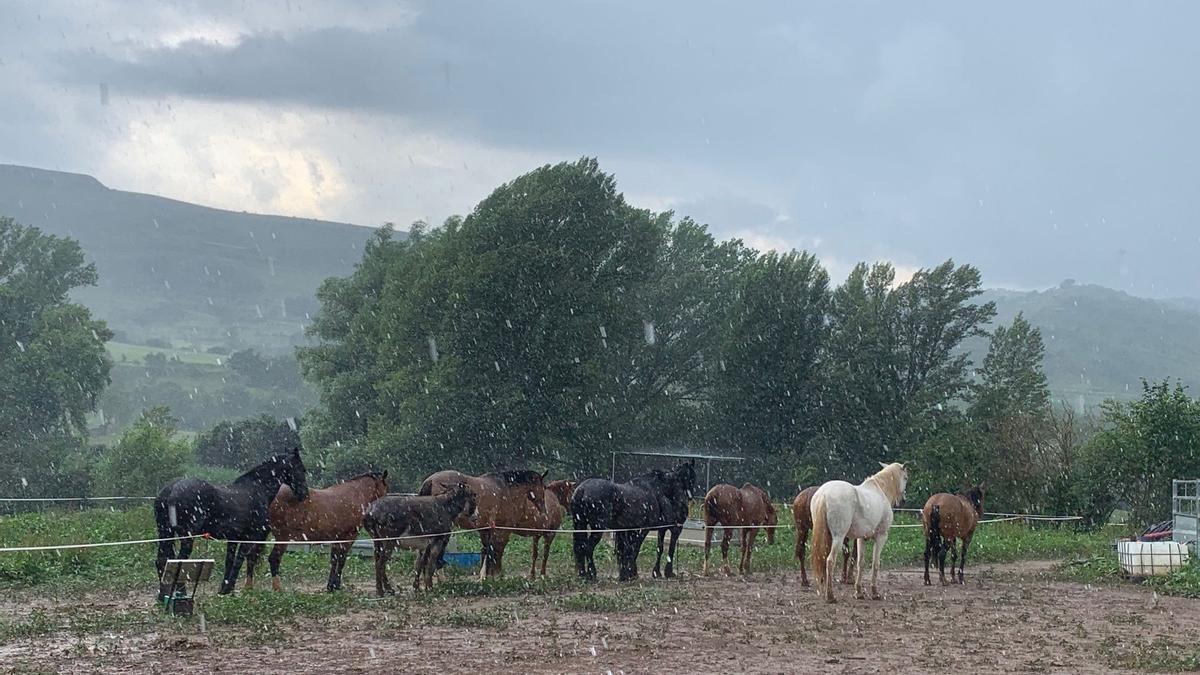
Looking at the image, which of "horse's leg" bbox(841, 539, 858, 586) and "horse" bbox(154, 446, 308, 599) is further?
"horse's leg" bbox(841, 539, 858, 586)

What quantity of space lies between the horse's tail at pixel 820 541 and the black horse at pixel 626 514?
3.00 m

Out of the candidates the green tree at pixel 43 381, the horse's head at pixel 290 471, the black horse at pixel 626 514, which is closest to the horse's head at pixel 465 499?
the black horse at pixel 626 514

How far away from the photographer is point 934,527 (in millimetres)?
18734

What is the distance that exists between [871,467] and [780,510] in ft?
53.7

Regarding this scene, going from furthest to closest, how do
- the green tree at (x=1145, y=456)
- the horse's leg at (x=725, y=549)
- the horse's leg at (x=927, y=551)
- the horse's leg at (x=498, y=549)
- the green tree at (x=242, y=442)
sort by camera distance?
the green tree at (x=242, y=442), the green tree at (x=1145, y=456), the horse's leg at (x=725, y=549), the horse's leg at (x=927, y=551), the horse's leg at (x=498, y=549)

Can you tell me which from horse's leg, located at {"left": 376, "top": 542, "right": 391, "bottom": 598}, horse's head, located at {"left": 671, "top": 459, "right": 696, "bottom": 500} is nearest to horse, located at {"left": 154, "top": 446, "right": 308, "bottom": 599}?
horse's leg, located at {"left": 376, "top": 542, "right": 391, "bottom": 598}

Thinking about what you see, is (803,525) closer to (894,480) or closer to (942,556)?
(894,480)

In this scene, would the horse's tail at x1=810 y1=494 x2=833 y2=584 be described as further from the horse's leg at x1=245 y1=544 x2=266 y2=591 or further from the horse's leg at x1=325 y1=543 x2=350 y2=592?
the horse's leg at x1=245 y1=544 x2=266 y2=591

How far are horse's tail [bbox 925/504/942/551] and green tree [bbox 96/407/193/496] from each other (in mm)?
41328

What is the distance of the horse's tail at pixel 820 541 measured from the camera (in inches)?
609

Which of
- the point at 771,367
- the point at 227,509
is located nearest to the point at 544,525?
the point at 227,509

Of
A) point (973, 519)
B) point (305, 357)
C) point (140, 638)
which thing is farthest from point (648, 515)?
point (305, 357)

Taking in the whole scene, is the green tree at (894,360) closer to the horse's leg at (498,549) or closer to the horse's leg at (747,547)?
the horse's leg at (747,547)

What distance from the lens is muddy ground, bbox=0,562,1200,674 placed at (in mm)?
10078
